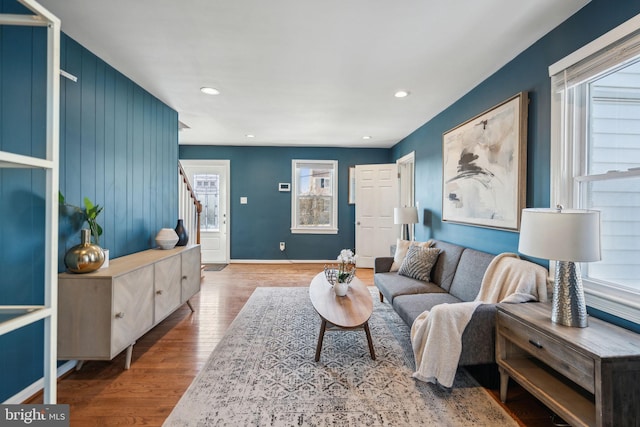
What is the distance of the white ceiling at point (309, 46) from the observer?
5.63 feet

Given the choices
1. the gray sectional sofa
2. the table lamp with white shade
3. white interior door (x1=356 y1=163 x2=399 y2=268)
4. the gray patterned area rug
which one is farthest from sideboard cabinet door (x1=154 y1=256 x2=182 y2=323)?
white interior door (x1=356 y1=163 x2=399 y2=268)

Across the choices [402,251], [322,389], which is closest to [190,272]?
[322,389]

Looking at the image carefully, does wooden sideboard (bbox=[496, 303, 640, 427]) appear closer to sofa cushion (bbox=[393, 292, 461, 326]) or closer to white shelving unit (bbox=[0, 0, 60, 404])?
sofa cushion (bbox=[393, 292, 461, 326])

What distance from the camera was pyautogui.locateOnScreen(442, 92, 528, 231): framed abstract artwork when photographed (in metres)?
2.18

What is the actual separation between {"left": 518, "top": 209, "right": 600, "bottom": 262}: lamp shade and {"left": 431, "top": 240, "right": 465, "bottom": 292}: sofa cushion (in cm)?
138

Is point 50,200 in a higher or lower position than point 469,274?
higher

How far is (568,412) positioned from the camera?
4.26 feet

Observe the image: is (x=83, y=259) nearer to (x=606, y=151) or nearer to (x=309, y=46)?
(x=309, y=46)

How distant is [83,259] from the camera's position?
1886mm

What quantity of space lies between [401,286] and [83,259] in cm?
263

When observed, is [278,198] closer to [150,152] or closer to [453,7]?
[150,152]

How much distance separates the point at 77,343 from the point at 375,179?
470 cm

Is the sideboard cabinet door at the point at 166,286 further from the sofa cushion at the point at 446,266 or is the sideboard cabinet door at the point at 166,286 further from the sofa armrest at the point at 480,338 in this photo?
the sofa cushion at the point at 446,266

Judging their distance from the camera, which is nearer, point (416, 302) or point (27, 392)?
point (27, 392)
